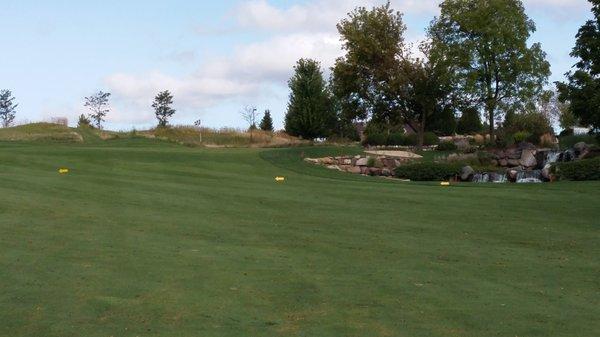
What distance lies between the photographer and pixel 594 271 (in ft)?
31.0

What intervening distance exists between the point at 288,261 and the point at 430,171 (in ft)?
62.6

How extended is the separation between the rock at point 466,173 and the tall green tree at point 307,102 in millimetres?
21108

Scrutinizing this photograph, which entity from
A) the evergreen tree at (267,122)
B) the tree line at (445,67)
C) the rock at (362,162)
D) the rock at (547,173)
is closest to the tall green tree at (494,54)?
the tree line at (445,67)

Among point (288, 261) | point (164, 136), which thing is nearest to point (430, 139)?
point (164, 136)

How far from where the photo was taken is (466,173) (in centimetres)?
2809

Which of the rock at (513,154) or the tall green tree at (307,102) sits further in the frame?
the tall green tree at (307,102)

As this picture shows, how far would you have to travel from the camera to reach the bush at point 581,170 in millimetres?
23453

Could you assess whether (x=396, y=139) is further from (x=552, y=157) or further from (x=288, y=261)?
(x=288, y=261)

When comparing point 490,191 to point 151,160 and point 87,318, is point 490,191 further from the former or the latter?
point 87,318

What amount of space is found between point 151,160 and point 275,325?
18.2 meters

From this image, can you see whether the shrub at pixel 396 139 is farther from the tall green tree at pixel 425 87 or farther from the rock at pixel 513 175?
the rock at pixel 513 175

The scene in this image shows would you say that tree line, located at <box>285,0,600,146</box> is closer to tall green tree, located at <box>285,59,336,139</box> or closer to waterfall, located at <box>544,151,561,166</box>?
waterfall, located at <box>544,151,561,166</box>

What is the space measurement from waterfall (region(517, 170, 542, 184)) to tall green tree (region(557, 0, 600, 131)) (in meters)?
3.15

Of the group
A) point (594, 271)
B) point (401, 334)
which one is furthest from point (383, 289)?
point (594, 271)
